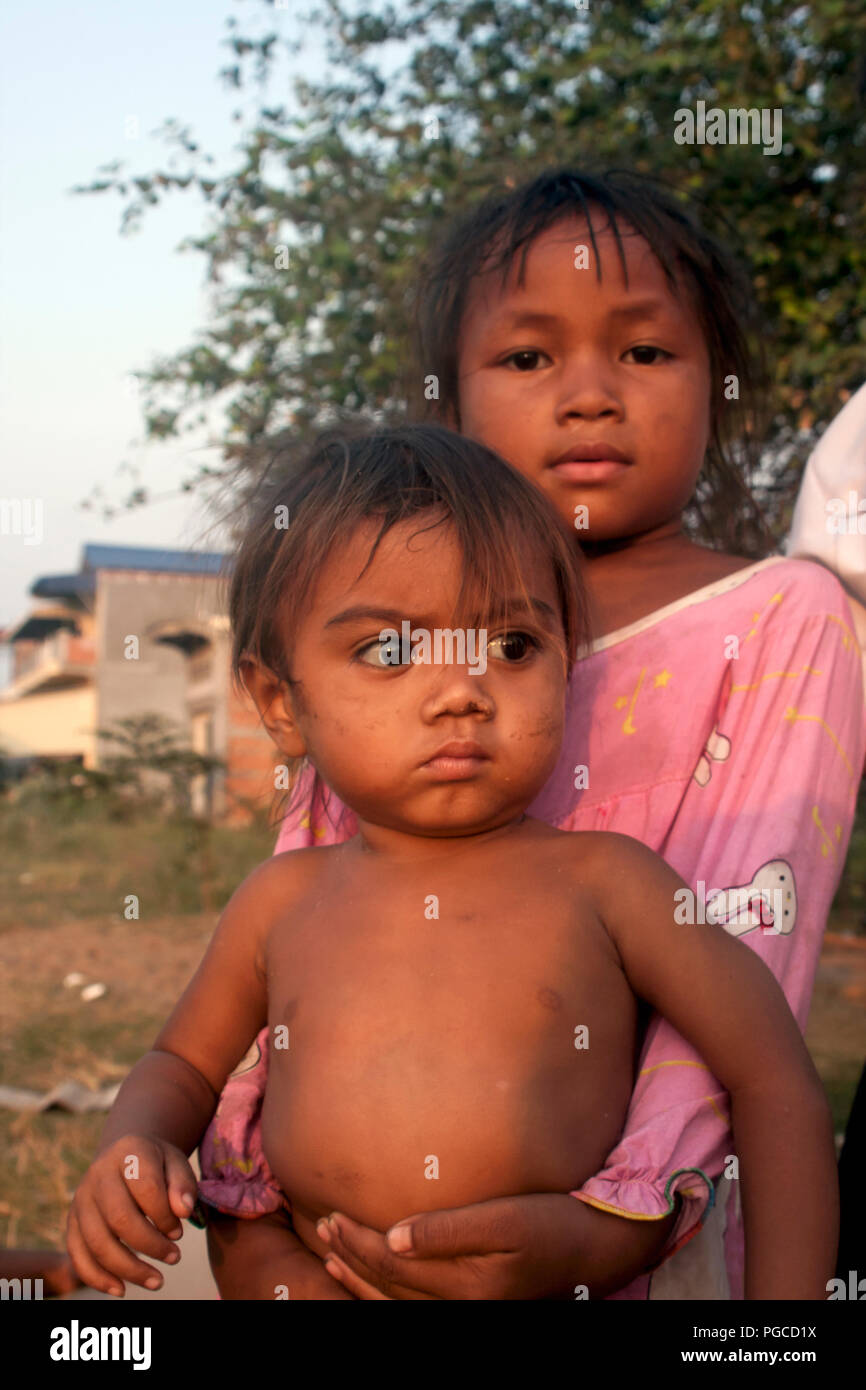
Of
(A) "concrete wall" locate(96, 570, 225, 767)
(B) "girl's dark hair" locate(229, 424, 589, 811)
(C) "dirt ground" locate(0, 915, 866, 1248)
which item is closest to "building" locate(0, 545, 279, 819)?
(A) "concrete wall" locate(96, 570, 225, 767)

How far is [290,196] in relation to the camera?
5.88 meters

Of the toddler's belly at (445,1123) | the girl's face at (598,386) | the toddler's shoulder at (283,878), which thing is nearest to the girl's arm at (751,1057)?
the toddler's belly at (445,1123)

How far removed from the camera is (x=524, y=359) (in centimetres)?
208

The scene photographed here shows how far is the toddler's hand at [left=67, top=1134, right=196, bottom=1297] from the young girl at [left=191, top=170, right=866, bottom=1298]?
0.54ft

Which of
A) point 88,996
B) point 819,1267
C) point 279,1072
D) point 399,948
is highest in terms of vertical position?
point 399,948

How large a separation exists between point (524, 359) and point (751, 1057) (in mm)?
1164

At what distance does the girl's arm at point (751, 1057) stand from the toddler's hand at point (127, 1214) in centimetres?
60

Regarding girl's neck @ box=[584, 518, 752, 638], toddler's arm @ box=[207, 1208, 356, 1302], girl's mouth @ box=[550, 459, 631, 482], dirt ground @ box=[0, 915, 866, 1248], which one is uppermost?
girl's mouth @ box=[550, 459, 631, 482]

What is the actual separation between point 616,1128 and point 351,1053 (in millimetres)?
327

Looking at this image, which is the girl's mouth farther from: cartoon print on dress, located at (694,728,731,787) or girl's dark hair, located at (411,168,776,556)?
cartoon print on dress, located at (694,728,731,787)

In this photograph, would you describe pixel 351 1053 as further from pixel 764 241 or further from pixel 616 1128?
pixel 764 241

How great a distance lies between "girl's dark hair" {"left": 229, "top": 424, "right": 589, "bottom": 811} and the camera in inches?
63.4

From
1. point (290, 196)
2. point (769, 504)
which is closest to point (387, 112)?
point (290, 196)
